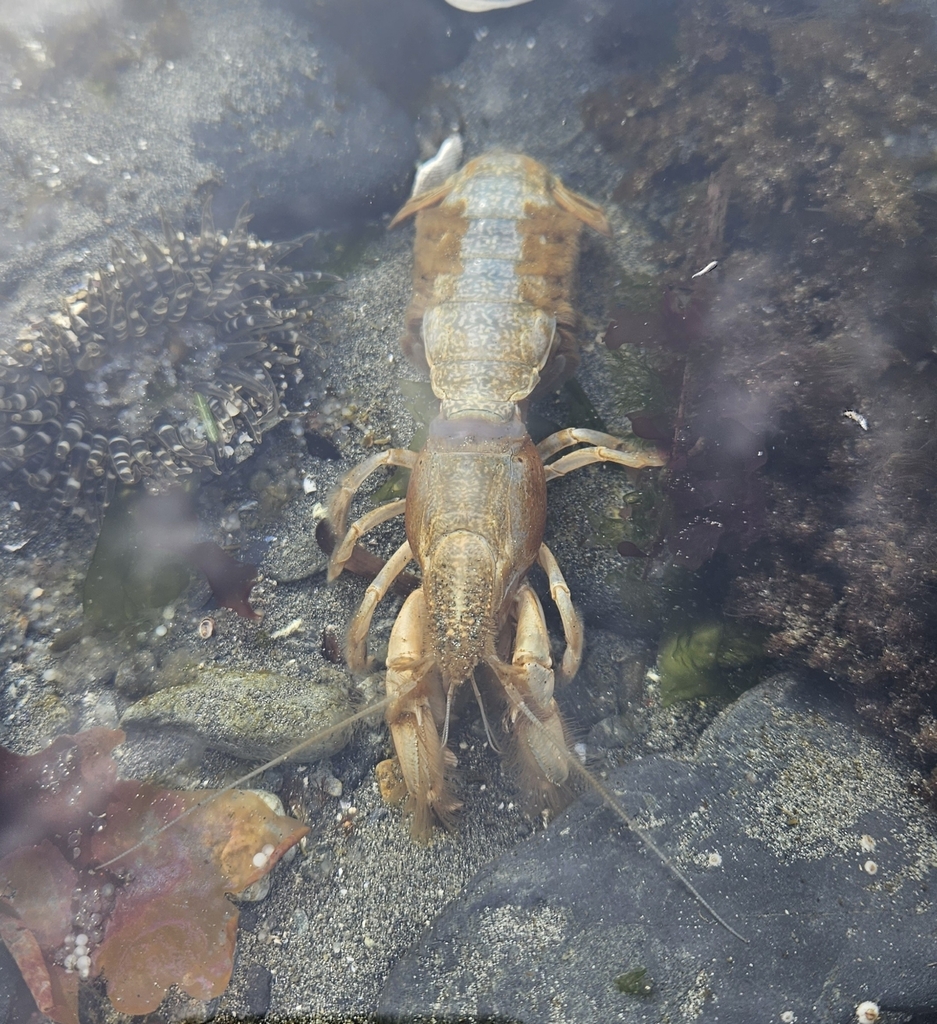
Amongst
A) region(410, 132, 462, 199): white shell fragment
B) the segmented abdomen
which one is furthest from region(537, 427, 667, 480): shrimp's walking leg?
region(410, 132, 462, 199): white shell fragment

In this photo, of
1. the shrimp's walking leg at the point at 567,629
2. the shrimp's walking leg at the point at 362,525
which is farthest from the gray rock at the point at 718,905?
the shrimp's walking leg at the point at 362,525

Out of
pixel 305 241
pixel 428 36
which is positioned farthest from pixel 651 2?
pixel 305 241

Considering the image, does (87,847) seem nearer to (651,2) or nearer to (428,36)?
(428,36)

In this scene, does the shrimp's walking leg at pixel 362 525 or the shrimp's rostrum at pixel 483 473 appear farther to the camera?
the shrimp's walking leg at pixel 362 525

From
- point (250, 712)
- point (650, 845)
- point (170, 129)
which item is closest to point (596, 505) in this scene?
point (650, 845)

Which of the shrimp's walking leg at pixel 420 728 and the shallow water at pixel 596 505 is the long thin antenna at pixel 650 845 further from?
the shrimp's walking leg at pixel 420 728

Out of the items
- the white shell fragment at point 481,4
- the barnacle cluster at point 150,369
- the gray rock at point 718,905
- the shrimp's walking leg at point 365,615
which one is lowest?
the gray rock at point 718,905
